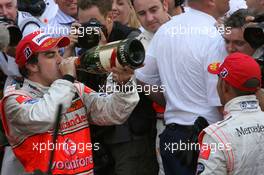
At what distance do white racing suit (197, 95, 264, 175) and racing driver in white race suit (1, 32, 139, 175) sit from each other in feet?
2.22

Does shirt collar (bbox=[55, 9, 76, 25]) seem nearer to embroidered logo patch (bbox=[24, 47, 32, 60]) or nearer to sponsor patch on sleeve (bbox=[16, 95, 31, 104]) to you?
embroidered logo patch (bbox=[24, 47, 32, 60])

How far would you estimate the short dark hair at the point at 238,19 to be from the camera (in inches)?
181

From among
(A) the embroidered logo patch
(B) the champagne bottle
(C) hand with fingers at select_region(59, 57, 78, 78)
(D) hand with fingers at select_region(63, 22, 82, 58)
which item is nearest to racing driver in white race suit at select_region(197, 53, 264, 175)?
(B) the champagne bottle

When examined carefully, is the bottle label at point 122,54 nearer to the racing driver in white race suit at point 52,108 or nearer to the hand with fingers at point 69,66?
the racing driver in white race suit at point 52,108

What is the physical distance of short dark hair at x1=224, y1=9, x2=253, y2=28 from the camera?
4.61 metres

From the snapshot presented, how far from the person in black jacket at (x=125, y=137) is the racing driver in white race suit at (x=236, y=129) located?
0.96 metres

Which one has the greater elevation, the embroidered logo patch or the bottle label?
the bottle label

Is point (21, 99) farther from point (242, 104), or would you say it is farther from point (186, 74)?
point (242, 104)

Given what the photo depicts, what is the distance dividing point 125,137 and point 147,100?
363 millimetres

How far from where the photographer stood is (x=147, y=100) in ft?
17.1

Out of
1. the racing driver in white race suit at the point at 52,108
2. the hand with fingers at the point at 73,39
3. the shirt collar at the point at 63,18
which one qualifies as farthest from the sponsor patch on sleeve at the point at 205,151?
the shirt collar at the point at 63,18

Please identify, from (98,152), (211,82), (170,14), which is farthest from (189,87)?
(170,14)

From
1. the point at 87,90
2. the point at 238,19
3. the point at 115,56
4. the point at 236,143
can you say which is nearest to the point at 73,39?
the point at 87,90

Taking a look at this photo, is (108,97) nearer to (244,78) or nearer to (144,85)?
(144,85)
